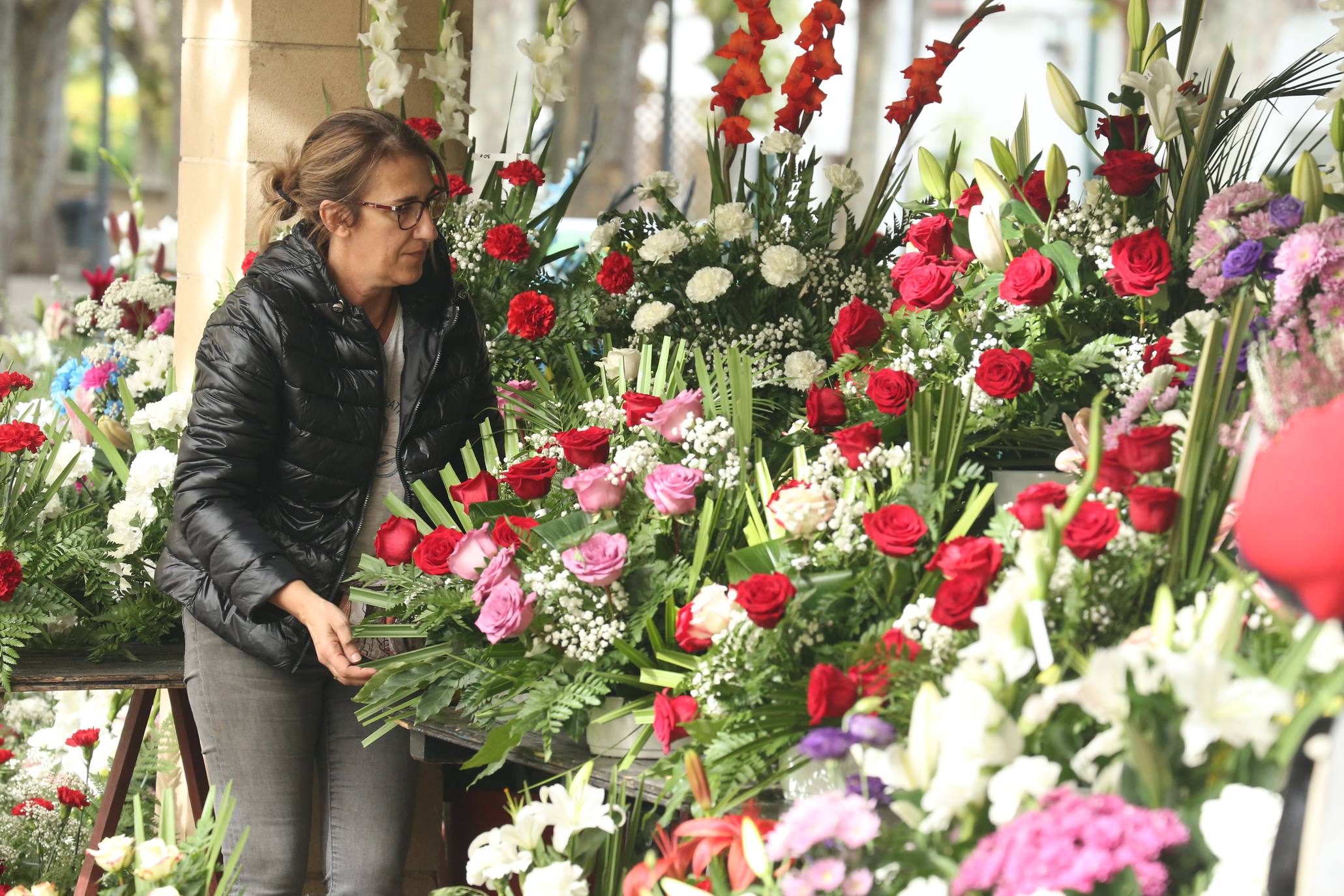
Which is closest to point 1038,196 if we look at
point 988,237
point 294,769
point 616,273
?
point 988,237

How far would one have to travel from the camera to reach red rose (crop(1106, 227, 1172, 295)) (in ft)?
5.98

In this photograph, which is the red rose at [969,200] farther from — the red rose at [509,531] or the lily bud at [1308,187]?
the red rose at [509,531]

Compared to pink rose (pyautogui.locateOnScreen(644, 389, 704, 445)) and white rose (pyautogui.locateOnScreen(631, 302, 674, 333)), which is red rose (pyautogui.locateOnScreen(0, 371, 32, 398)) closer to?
white rose (pyautogui.locateOnScreen(631, 302, 674, 333))

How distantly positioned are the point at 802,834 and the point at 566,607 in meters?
0.62

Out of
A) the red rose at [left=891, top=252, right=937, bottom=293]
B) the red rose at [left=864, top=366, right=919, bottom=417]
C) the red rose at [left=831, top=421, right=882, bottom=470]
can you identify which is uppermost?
the red rose at [left=891, top=252, right=937, bottom=293]

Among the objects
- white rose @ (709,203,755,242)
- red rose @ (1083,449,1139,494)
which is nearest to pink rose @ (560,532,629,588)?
red rose @ (1083,449,1139,494)

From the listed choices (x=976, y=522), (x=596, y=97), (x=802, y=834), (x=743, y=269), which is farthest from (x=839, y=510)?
(x=596, y=97)

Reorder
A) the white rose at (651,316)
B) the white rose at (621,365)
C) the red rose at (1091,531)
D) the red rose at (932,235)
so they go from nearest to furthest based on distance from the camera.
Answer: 1. the red rose at (1091,531)
2. the red rose at (932,235)
3. the white rose at (621,365)
4. the white rose at (651,316)

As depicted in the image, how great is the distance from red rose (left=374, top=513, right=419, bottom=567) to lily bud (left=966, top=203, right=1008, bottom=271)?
87 centimetres

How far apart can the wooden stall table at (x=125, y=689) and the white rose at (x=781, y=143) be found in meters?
1.43

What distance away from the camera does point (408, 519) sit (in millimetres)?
1820

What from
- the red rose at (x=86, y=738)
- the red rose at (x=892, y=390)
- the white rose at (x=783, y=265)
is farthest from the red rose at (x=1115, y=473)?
the red rose at (x=86, y=738)

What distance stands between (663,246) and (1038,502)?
1.45 meters

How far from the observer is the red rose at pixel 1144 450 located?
1340 mm
